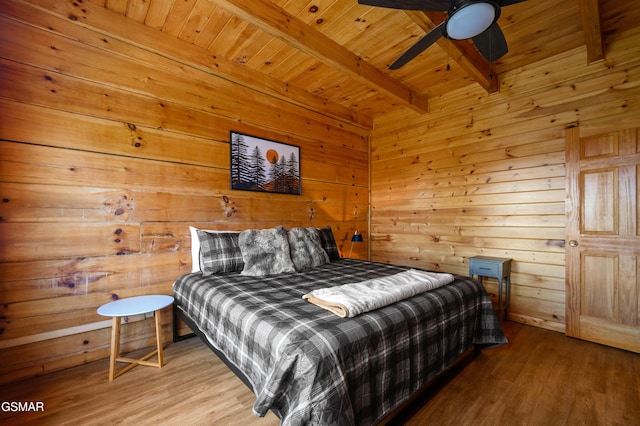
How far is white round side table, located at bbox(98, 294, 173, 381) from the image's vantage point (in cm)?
189

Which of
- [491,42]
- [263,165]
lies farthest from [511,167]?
[263,165]

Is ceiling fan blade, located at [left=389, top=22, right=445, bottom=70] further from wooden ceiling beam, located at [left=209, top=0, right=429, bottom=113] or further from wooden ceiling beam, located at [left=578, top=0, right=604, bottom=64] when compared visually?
wooden ceiling beam, located at [left=578, top=0, right=604, bottom=64]

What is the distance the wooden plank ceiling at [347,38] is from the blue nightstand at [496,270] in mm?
1924

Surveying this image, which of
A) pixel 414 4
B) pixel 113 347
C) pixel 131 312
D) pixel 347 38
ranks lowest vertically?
pixel 113 347

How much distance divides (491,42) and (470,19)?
488mm

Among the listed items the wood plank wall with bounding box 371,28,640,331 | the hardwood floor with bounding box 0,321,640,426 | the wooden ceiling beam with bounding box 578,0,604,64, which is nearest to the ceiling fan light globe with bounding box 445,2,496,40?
the wooden ceiling beam with bounding box 578,0,604,64

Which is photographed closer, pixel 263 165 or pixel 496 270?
pixel 496 270

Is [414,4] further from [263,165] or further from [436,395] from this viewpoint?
[436,395]

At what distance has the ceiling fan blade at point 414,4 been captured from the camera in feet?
5.01

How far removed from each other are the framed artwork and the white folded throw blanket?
5.75 ft

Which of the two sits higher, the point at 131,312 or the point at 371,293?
the point at 371,293

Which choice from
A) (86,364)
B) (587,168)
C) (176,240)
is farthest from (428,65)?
(86,364)

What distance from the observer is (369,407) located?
128cm

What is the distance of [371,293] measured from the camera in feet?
5.40
